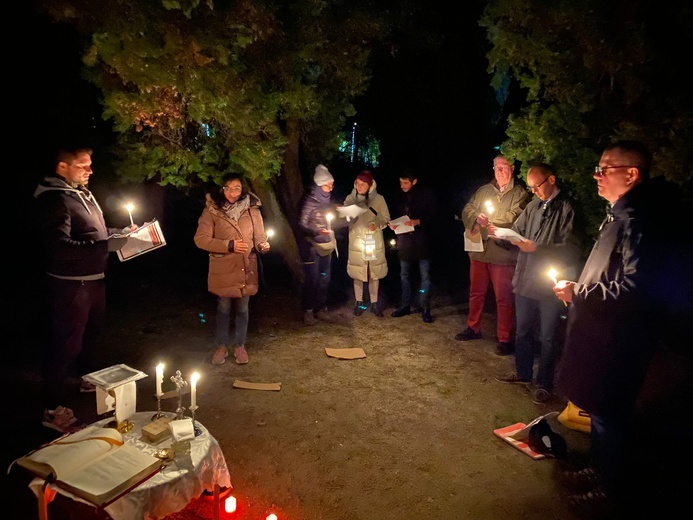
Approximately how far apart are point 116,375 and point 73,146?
A: 226 centimetres

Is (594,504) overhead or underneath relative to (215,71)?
underneath

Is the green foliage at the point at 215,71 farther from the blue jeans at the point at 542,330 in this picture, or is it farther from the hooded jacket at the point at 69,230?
the blue jeans at the point at 542,330

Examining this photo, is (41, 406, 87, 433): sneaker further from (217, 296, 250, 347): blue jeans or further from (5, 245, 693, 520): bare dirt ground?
(217, 296, 250, 347): blue jeans

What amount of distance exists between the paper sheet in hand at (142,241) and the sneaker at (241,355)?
196 cm

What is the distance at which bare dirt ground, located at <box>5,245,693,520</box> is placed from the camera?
13.2ft

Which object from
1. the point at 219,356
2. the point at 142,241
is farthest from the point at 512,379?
the point at 142,241

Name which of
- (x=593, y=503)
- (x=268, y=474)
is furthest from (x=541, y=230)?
(x=268, y=474)

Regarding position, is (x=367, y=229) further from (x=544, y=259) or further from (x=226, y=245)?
(x=544, y=259)

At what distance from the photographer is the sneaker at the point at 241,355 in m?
6.38

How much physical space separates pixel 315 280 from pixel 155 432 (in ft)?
15.3

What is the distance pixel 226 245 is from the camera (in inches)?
233

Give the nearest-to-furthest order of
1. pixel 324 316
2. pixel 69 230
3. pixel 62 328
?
pixel 69 230
pixel 62 328
pixel 324 316

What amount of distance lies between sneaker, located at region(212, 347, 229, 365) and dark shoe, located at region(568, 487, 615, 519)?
166 inches

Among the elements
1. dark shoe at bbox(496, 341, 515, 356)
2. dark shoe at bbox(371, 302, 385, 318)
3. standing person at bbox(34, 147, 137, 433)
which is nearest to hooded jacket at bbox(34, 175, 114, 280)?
standing person at bbox(34, 147, 137, 433)
